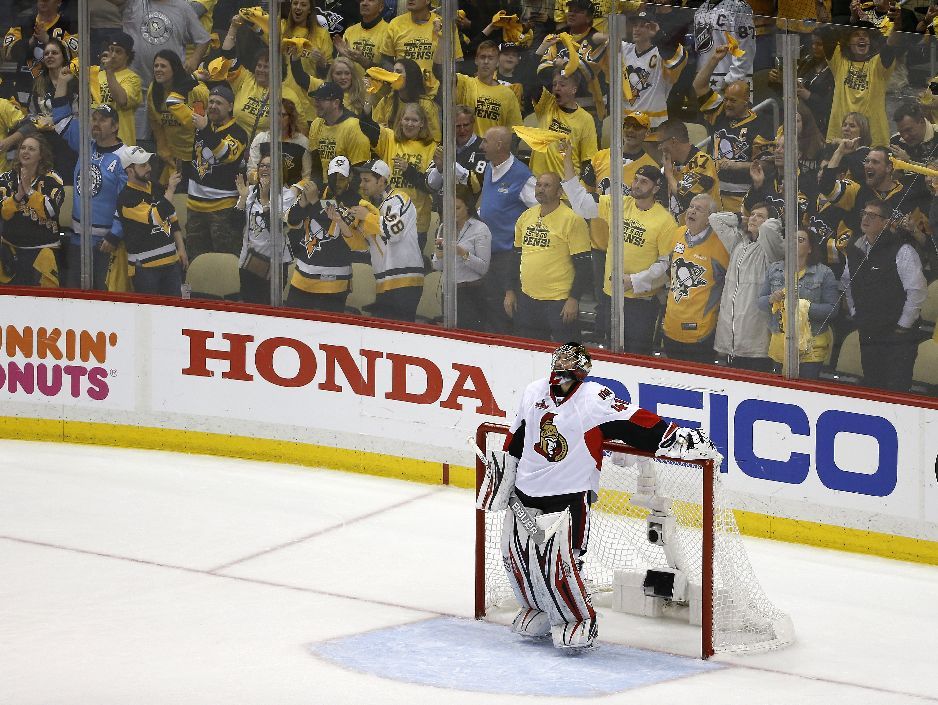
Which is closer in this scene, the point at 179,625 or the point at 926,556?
the point at 179,625

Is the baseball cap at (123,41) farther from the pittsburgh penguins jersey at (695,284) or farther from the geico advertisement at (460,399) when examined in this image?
the pittsburgh penguins jersey at (695,284)

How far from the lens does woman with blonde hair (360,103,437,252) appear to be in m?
10.1

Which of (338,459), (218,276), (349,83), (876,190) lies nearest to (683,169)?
(876,190)

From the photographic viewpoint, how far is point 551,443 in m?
7.11

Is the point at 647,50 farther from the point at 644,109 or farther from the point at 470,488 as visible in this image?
the point at 470,488

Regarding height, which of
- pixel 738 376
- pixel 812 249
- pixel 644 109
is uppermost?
pixel 644 109

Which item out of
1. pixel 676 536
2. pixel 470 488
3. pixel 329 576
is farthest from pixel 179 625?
pixel 470 488

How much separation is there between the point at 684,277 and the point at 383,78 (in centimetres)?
223

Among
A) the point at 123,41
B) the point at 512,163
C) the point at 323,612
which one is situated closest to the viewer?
the point at 323,612

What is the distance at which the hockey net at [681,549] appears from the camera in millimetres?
7148

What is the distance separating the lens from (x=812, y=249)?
28.6 ft

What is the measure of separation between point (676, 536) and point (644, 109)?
2.61 m

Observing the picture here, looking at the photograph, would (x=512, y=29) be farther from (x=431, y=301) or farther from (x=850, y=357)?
(x=850, y=357)

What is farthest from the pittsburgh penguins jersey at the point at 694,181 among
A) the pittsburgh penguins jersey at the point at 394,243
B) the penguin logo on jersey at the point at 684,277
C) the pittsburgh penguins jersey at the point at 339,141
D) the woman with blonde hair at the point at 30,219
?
the woman with blonde hair at the point at 30,219
